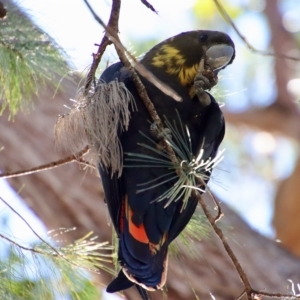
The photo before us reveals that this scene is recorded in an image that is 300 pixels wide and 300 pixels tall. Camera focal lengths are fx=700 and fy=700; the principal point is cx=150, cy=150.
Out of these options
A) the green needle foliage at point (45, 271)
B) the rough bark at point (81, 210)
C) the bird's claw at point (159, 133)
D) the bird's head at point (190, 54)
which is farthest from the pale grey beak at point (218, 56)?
the rough bark at point (81, 210)

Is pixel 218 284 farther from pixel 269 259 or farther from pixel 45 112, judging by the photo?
pixel 45 112

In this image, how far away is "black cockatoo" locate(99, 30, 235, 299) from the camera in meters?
2.31

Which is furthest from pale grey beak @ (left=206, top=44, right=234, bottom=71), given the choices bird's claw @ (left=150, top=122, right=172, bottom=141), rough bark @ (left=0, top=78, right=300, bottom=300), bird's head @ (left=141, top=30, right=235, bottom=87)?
rough bark @ (left=0, top=78, right=300, bottom=300)

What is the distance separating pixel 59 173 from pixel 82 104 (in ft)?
5.76

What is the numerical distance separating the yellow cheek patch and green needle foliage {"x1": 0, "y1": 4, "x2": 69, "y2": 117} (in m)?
0.39

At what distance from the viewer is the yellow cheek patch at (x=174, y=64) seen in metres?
2.75

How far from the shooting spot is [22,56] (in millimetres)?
2621

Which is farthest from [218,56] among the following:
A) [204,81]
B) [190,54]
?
[204,81]

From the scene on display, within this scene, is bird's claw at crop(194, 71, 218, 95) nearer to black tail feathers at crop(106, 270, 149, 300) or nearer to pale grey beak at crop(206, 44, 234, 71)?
pale grey beak at crop(206, 44, 234, 71)

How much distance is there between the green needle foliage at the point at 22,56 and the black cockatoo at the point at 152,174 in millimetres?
257

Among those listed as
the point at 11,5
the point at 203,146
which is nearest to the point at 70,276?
the point at 203,146

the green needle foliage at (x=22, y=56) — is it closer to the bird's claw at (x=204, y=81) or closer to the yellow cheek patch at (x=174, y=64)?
the yellow cheek patch at (x=174, y=64)

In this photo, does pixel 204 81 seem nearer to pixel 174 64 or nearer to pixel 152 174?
pixel 174 64

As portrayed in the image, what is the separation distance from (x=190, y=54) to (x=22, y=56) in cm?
69
